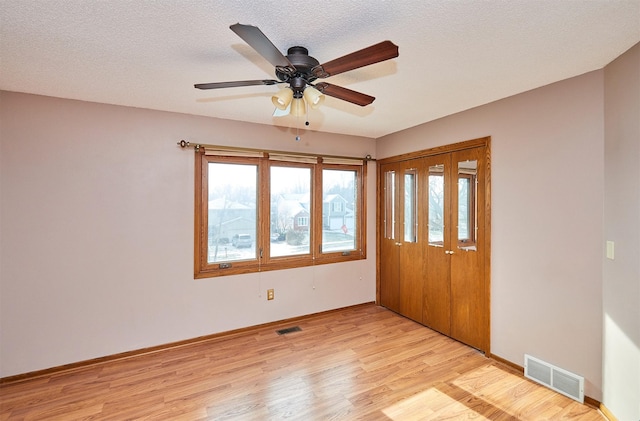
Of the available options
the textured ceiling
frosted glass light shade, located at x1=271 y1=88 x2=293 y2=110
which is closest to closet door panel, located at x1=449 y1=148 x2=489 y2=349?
the textured ceiling

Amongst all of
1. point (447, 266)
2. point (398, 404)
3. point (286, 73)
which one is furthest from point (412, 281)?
point (286, 73)

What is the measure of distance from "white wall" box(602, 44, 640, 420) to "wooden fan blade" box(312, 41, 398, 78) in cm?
167

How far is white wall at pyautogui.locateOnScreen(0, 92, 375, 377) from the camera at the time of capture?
2627 mm

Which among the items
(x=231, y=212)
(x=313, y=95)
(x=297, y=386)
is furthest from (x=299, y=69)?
(x=297, y=386)

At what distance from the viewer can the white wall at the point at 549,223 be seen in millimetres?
2273

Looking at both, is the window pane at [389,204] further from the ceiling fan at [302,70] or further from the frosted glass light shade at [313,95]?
the frosted glass light shade at [313,95]

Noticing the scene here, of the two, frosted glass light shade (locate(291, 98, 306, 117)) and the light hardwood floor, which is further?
the light hardwood floor

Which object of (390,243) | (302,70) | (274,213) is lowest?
(390,243)

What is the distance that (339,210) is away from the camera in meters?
4.26

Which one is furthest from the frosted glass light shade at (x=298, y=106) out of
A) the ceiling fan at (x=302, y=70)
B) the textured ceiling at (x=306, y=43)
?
the textured ceiling at (x=306, y=43)

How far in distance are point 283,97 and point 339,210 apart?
256cm

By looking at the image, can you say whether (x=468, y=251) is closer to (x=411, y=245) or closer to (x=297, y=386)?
(x=411, y=245)

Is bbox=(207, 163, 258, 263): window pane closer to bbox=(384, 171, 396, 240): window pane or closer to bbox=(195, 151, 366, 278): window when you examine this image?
bbox=(195, 151, 366, 278): window

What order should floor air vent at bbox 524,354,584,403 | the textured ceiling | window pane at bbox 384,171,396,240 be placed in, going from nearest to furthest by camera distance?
the textured ceiling
floor air vent at bbox 524,354,584,403
window pane at bbox 384,171,396,240
